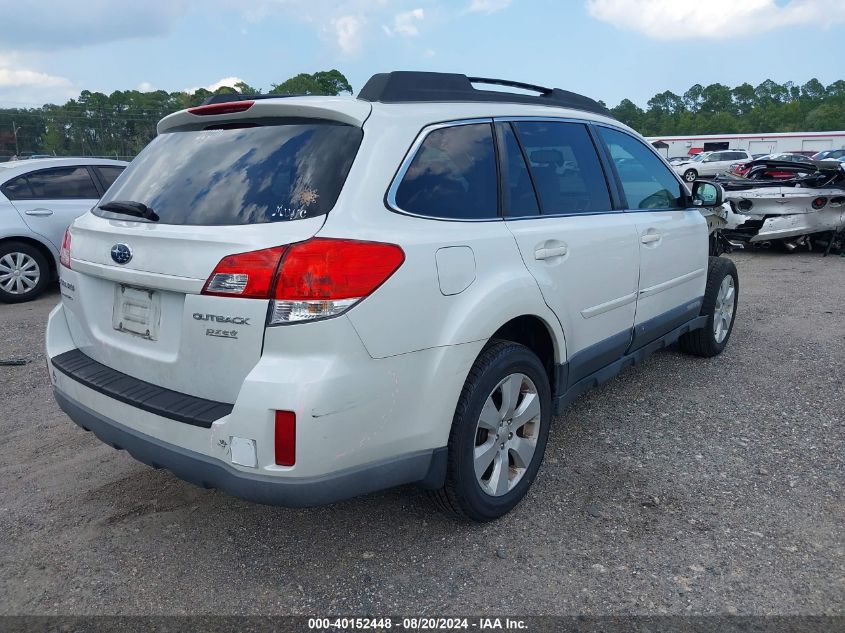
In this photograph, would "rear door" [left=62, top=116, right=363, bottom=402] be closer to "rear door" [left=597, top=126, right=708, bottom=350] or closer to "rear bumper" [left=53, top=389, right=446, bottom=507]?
"rear bumper" [left=53, top=389, right=446, bottom=507]

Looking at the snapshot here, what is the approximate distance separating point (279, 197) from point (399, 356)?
695mm

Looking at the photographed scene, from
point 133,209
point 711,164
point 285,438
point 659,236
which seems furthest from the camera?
point 711,164

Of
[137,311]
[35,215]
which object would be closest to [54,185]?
[35,215]

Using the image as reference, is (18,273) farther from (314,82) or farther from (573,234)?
(314,82)

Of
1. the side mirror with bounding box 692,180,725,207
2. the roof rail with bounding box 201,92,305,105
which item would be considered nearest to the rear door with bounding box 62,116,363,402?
the roof rail with bounding box 201,92,305,105

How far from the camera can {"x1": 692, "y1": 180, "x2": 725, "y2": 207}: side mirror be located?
4.68 meters

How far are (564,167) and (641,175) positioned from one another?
952 millimetres

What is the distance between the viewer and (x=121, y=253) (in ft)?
8.22

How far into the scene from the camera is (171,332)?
2379 mm

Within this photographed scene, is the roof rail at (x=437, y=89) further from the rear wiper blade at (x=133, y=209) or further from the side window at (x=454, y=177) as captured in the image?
the rear wiper blade at (x=133, y=209)

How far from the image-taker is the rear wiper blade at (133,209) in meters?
2.56

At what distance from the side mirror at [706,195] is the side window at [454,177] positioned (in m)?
2.40

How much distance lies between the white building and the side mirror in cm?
3971

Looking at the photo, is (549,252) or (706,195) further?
(706,195)
